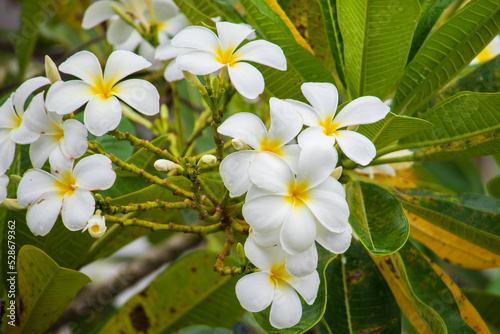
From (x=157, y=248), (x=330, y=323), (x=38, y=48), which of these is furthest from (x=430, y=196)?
(x=38, y=48)

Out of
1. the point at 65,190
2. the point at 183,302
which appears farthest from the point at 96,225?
the point at 183,302

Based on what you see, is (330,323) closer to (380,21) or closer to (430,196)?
(430,196)

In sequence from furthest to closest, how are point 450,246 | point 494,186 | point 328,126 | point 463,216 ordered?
point 494,186
point 450,246
point 463,216
point 328,126

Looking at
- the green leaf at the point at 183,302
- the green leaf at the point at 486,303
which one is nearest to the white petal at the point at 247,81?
the green leaf at the point at 183,302

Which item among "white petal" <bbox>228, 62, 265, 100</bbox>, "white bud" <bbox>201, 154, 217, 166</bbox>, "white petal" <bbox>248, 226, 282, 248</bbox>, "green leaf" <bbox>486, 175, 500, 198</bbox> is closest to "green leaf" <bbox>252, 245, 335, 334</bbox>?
"white petal" <bbox>248, 226, 282, 248</bbox>

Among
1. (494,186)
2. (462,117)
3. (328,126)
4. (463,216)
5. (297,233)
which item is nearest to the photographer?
(297,233)

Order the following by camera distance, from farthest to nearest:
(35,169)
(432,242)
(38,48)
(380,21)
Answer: (38,48) < (432,242) < (380,21) < (35,169)

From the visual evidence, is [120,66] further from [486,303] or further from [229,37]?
[486,303]
